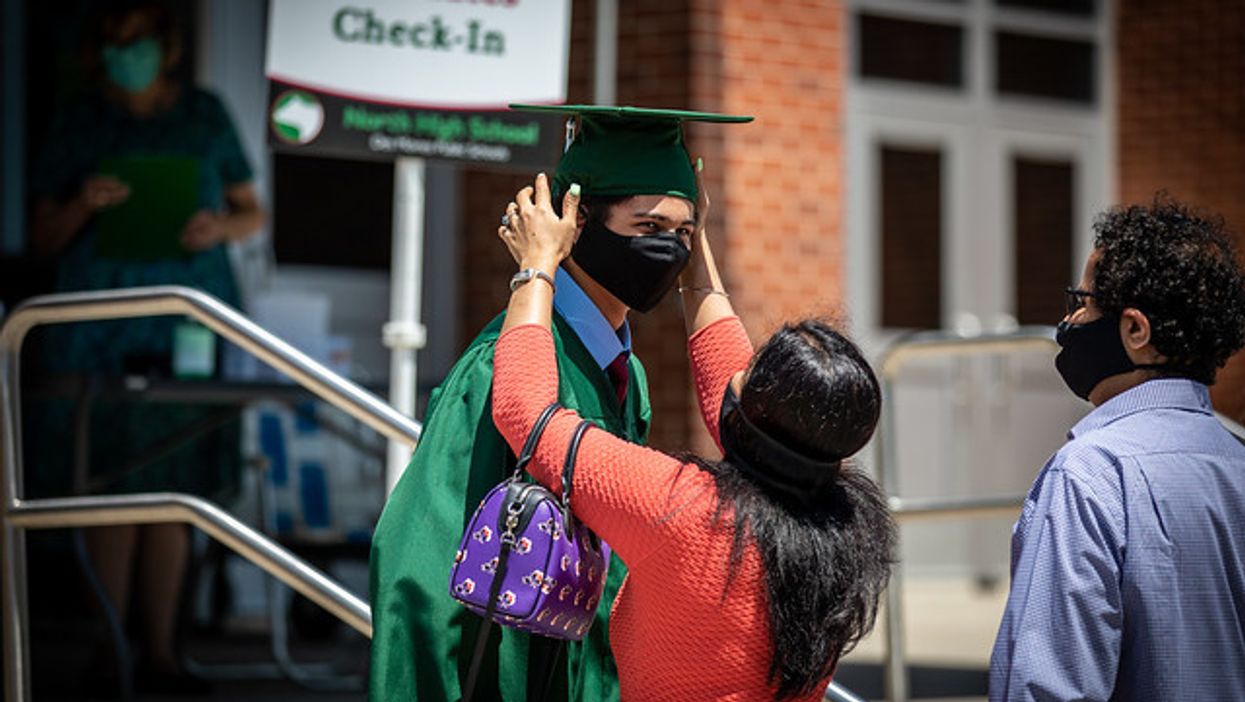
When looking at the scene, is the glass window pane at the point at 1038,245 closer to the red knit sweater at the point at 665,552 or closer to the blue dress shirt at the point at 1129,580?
the blue dress shirt at the point at 1129,580

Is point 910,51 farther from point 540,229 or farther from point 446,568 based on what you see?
point 446,568

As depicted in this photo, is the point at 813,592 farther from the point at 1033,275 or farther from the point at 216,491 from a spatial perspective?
the point at 1033,275

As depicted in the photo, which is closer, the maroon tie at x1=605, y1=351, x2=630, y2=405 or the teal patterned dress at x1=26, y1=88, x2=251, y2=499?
the maroon tie at x1=605, y1=351, x2=630, y2=405

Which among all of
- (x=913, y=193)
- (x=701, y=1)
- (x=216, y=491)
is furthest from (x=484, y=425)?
(x=913, y=193)

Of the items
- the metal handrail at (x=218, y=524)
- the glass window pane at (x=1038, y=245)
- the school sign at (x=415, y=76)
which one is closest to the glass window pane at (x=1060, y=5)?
the glass window pane at (x=1038, y=245)

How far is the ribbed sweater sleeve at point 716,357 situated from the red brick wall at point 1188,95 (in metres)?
7.40

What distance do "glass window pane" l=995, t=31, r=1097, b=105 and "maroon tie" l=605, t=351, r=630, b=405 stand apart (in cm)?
736

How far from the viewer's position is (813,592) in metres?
2.39

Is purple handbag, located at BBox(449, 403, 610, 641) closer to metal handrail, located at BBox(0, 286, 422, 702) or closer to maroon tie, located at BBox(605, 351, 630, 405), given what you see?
maroon tie, located at BBox(605, 351, 630, 405)

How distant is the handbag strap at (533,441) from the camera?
7.83 feet

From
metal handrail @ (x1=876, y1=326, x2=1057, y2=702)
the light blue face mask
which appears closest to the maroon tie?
metal handrail @ (x1=876, y1=326, x2=1057, y2=702)

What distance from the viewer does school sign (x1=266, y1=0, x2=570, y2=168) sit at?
4.29 m

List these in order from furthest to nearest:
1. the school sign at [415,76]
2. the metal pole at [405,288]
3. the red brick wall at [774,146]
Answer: the red brick wall at [774,146]
the metal pole at [405,288]
the school sign at [415,76]

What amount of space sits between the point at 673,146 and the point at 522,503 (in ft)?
2.01
